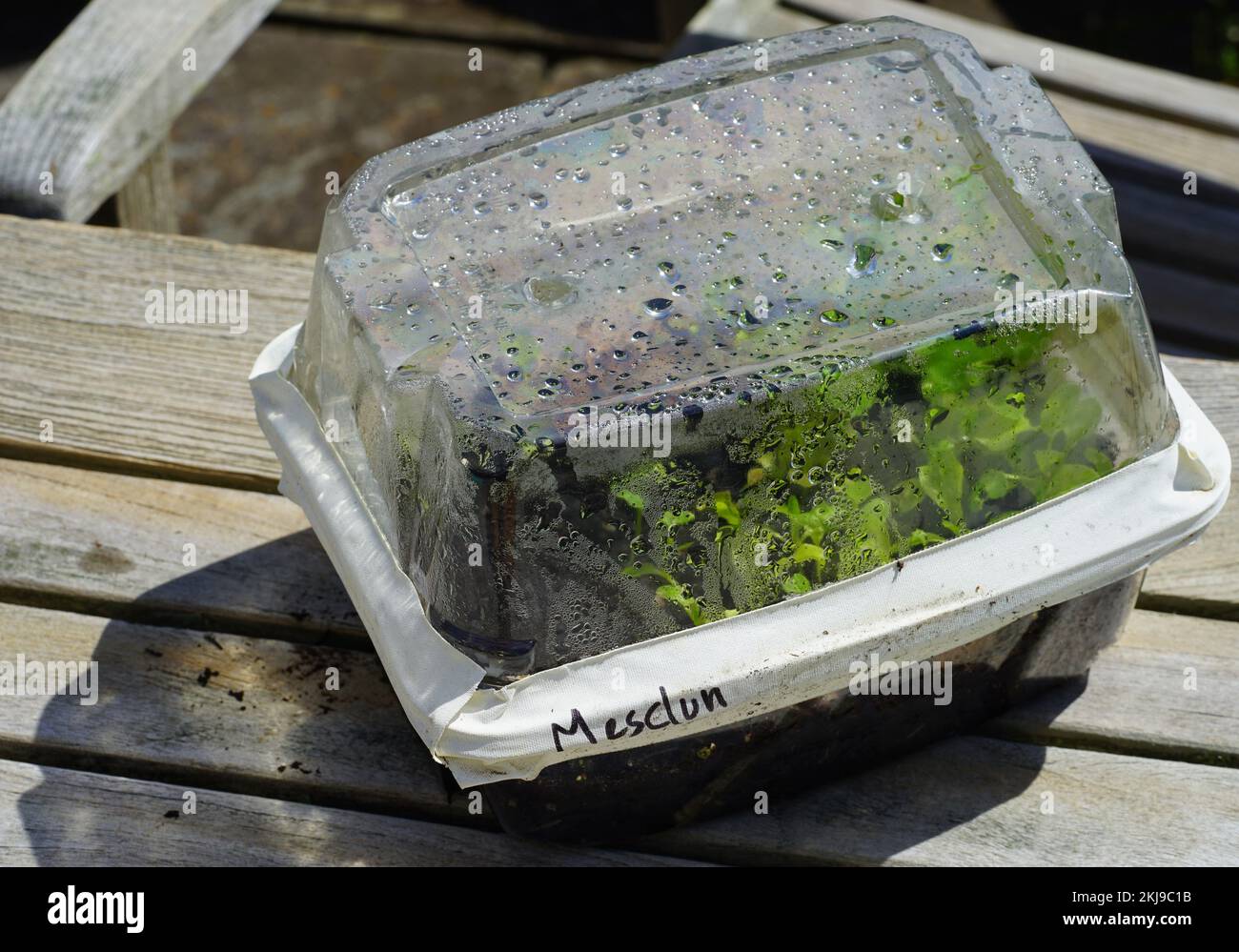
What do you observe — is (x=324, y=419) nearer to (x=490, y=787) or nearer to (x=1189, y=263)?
(x=490, y=787)

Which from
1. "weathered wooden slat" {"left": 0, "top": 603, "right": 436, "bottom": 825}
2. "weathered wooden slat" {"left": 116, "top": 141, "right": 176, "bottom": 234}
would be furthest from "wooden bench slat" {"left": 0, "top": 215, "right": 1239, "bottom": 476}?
"weathered wooden slat" {"left": 116, "top": 141, "right": 176, "bottom": 234}

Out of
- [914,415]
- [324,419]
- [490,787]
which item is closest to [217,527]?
[324,419]

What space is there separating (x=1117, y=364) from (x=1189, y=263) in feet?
4.67

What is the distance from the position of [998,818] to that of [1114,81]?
189cm

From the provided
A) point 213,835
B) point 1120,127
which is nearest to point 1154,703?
point 213,835

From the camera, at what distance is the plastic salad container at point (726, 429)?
117 cm

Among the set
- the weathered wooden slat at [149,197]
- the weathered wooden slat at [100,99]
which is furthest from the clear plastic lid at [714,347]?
the weathered wooden slat at [149,197]

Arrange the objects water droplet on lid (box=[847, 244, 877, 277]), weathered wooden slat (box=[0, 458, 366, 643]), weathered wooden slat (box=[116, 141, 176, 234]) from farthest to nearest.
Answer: weathered wooden slat (box=[116, 141, 176, 234]) → weathered wooden slat (box=[0, 458, 366, 643]) → water droplet on lid (box=[847, 244, 877, 277])

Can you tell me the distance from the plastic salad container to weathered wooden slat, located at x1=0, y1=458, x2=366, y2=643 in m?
0.22

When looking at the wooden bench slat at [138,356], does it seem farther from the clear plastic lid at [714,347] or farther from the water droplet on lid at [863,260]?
the water droplet on lid at [863,260]

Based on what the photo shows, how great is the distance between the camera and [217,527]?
1.70m

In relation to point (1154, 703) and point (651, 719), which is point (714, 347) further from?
point (1154, 703)

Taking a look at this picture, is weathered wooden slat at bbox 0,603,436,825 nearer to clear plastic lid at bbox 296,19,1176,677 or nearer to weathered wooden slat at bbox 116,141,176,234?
clear plastic lid at bbox 296,19,1176,677

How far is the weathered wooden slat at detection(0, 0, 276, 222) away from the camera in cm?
206
